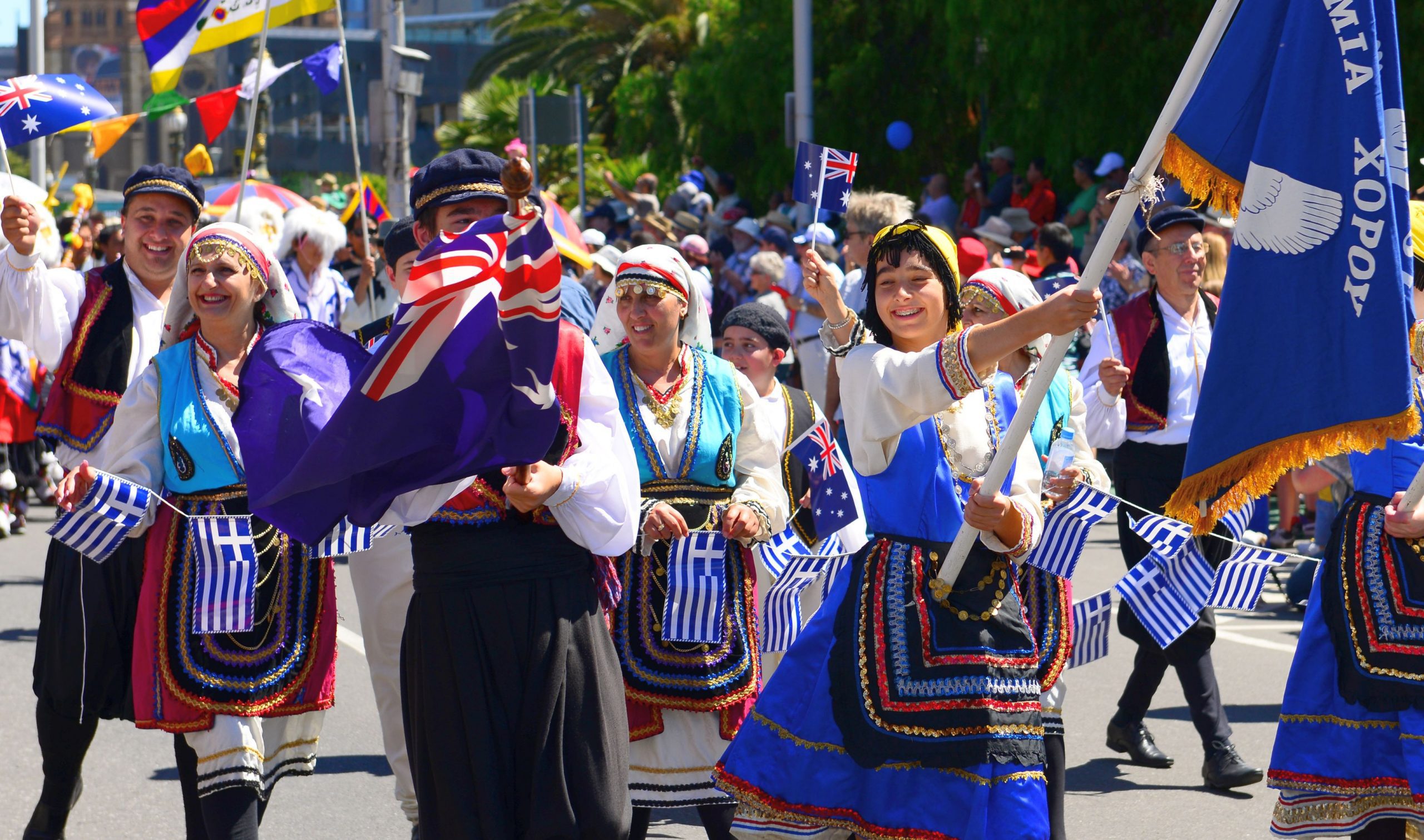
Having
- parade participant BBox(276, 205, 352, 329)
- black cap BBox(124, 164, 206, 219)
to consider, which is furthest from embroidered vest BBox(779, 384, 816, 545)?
parade participant BBox(276, 205, 352, 329)

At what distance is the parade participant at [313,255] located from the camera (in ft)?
29.0

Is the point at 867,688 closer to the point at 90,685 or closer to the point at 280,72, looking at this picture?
the point at 90,685

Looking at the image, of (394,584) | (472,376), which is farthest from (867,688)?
(394,584)

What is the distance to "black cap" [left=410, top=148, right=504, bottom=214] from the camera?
4.16 m

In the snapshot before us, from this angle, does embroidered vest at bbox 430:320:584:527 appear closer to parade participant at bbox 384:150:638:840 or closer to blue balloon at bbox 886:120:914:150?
parade participant at bbox 384:150:638:840

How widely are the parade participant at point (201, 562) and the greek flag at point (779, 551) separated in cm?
126

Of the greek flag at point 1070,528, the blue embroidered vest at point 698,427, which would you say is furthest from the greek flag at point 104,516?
the greek flag at point 1070,528

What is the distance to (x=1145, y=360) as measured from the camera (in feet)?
20.8

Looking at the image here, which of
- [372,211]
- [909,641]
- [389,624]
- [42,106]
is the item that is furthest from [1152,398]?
[372,211]

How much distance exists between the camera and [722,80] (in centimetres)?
2047

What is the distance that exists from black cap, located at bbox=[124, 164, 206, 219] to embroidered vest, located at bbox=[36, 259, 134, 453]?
0.31 meters

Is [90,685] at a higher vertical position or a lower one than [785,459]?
lower

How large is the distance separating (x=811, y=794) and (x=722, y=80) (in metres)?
17.0

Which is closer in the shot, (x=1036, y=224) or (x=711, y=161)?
(x=1036, y=224)
